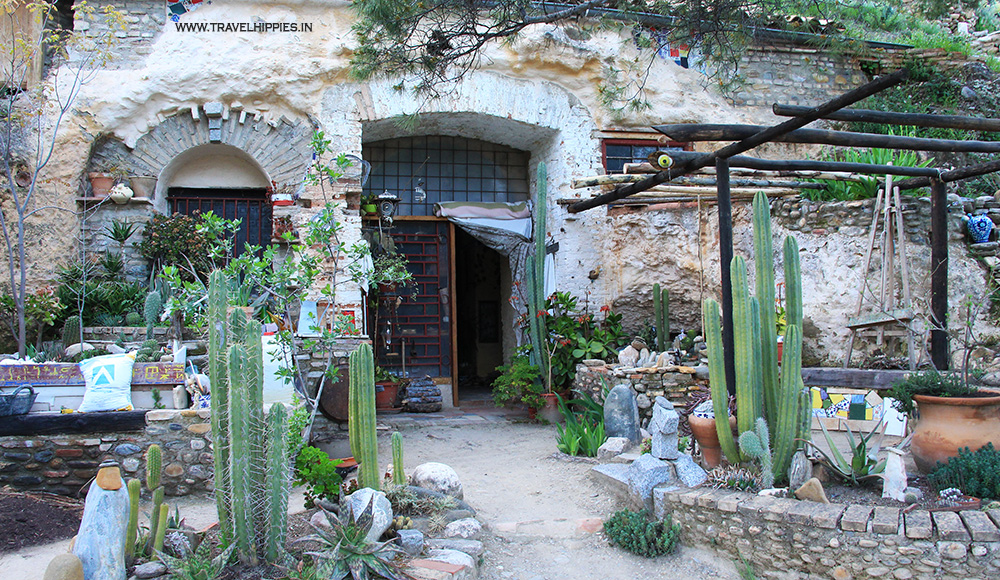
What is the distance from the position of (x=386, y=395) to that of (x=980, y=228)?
6.45 meters

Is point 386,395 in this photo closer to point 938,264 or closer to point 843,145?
point 843,145

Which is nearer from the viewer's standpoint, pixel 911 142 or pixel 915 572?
pixel 915 572

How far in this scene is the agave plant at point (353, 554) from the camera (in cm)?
289

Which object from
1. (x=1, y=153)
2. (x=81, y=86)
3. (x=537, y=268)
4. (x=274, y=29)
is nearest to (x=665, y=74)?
(x=537, y=268)

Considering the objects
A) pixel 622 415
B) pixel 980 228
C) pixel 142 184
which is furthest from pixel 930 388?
pixel 142 184

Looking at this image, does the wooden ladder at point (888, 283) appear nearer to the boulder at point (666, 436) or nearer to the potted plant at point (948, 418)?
the potted plant at point (948, 418)

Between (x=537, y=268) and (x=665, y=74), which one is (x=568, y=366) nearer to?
(x=537, y=268)

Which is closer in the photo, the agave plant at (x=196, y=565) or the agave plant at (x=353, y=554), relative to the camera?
the agave plant at (x=196, y=565)

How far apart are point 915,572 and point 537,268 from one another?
485 cm

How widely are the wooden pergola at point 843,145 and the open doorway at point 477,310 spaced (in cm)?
467

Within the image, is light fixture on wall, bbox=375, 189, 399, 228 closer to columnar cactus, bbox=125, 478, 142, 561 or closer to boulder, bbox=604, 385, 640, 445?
boulder, bbox=604, 385, 640, 445

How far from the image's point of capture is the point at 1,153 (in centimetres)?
644

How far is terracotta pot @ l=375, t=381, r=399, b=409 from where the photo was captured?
24.8 ft

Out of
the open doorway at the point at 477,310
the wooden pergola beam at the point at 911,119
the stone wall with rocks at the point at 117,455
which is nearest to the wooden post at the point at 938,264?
the wooden pergola beam at the point at 911,119
